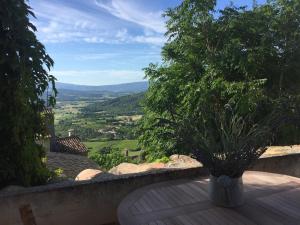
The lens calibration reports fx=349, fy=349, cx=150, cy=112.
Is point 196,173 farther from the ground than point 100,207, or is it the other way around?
point 196,173

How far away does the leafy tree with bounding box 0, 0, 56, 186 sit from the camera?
13.2ft

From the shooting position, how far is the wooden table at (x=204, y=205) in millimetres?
2449

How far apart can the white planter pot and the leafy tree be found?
2.48m

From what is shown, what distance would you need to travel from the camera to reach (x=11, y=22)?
402 cm

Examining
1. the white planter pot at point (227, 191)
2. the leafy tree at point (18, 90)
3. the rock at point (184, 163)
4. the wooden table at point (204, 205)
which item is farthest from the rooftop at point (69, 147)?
the white planter pot at point (227, 191)

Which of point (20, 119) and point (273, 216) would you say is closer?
point (273, 216)

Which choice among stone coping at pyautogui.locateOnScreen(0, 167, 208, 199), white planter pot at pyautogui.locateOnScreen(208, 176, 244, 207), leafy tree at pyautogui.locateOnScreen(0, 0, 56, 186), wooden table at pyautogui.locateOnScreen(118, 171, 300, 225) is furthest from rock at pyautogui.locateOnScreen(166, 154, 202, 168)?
leafy tree at pyautogui.locateOnScreen(0, 0, 56, 186)

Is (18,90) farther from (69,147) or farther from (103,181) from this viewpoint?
(69,147)

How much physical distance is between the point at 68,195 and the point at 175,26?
34.4 ft

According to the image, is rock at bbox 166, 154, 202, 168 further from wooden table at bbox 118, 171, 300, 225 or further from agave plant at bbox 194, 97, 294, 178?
agave plant at bbox 194, 97, 294, 178

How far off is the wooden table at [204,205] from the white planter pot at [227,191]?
0.17 feet

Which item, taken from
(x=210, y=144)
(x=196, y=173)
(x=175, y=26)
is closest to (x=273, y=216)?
(x=210, y=144)

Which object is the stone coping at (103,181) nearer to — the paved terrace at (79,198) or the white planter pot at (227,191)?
the paved terrace at (79,198)

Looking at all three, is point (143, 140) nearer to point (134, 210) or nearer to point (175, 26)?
point (175, 26)
